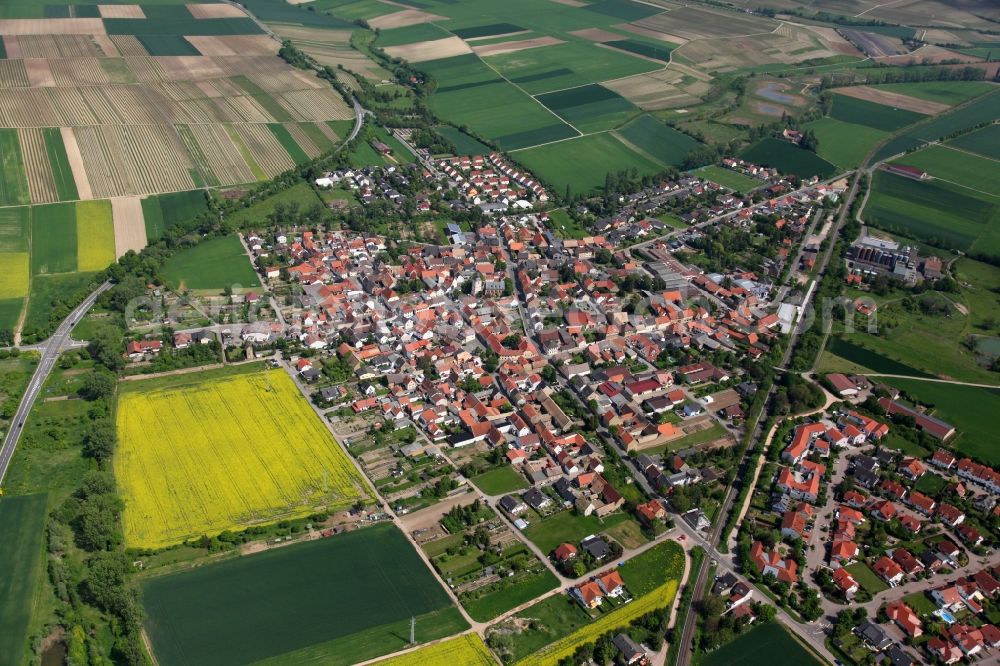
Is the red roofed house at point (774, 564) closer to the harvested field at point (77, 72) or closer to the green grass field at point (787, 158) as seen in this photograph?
the green grass field at point (787, 158)

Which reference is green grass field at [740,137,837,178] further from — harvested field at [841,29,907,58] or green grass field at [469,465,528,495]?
green grass field at [469,465,528,495]

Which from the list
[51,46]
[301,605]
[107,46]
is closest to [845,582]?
[301,605]

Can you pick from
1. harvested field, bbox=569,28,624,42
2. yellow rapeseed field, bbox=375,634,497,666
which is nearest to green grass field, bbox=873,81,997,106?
harvested field, bbox=569,28,624,42

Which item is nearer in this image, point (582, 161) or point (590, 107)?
point (582, 161)

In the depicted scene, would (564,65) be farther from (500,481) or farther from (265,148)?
(500,481)

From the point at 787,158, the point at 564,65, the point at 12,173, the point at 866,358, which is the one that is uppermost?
the point at 564,65

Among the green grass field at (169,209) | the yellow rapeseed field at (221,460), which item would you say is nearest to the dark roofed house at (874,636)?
the yellow rapeseed field at (221,460)
